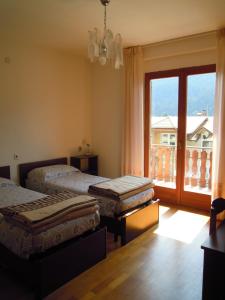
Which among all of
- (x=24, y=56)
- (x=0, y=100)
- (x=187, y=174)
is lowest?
A: (x=187, y=174)

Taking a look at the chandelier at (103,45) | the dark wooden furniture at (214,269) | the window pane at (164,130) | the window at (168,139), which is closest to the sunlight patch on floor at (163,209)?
the window pane at (164,130)

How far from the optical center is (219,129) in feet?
11.6

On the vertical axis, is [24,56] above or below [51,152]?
above

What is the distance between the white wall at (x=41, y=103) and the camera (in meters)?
3.75

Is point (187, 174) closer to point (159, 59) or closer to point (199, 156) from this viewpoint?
point (199, 156)

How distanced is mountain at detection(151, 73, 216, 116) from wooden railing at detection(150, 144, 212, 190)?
62 cm

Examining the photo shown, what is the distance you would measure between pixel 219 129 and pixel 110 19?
2033 mm

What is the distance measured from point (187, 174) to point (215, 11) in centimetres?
238

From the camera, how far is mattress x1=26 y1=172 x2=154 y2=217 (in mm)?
2902

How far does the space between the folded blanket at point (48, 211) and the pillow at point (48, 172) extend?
4.08 ft

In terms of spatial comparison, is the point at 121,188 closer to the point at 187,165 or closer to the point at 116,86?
the point at 187,165

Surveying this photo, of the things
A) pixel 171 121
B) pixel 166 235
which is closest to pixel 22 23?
pixel 171 121

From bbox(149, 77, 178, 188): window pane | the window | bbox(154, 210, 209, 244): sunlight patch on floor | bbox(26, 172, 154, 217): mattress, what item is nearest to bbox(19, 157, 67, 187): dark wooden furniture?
bbox(26, 172, 154, 217): mattress

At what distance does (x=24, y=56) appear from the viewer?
3.90m
